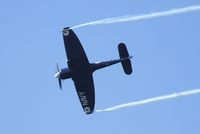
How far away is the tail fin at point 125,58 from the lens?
32406 millimetres

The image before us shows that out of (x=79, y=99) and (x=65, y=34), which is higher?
(x=65, y=34)

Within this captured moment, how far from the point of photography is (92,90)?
3616cm

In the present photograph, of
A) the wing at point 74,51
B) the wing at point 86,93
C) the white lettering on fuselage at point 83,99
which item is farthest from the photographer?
the white lettering on fuselage at point 83,99

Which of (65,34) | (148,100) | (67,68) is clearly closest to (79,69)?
(67,68)

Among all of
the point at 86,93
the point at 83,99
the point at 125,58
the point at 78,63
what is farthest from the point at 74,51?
the point at 83,99

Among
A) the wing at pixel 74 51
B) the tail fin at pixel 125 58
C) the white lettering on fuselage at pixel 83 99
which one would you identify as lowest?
the white lettering on fuselage at pixel 83 99

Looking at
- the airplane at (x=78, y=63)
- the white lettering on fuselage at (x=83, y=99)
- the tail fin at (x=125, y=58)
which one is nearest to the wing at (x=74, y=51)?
the airplane at (x=78, y=63)

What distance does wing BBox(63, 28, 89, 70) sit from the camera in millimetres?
33750

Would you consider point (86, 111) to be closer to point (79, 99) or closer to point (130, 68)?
point (79, 99)

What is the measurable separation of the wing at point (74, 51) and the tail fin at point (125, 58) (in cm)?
296

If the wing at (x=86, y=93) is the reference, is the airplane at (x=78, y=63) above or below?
above

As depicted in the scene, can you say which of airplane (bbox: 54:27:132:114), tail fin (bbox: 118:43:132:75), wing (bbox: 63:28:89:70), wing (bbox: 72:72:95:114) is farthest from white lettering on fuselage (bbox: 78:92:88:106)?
tail fin (bbox: 118:43:132:75)

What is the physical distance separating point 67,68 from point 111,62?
12.1ft

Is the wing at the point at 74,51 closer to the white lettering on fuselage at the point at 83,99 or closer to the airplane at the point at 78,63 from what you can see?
the airplane at the point at 78,63
